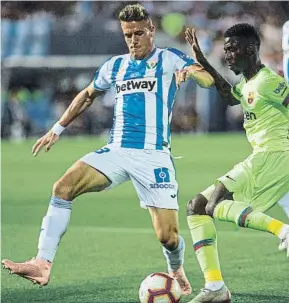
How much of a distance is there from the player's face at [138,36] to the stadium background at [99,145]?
190 cm

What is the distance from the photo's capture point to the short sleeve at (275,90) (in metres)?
7.44

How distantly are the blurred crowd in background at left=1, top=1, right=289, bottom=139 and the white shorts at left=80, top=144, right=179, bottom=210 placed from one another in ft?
77.3

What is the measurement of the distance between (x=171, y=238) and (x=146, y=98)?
1109mm

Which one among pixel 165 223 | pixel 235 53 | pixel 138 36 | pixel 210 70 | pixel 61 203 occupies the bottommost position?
pixel 165 223

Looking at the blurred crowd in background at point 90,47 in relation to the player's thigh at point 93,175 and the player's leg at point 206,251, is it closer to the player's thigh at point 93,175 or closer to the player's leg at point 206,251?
the player's thigh at point 93,175

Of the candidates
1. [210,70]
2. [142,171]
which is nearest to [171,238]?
[142,171]

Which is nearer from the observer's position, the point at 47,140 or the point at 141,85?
the point at 141,85

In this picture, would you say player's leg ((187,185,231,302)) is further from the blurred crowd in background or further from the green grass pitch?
the blurred crowd in background

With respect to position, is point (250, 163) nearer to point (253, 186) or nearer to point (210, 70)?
point (253, 186)

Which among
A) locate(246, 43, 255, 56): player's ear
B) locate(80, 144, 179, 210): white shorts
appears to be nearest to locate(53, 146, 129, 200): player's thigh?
locate(80, 144, 179, 210): white shorts

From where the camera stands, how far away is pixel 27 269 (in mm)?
7297

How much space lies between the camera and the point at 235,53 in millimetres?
7578

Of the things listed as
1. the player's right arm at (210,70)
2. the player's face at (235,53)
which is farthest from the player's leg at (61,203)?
Answer: the player's face at (235,53)

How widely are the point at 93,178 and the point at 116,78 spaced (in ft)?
2.91
